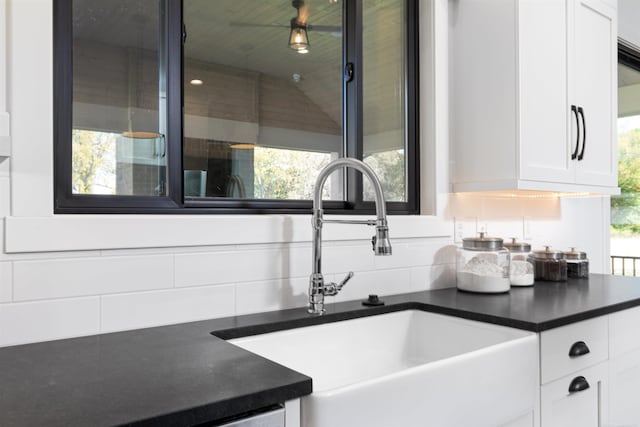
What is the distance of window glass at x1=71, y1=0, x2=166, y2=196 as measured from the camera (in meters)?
1.42

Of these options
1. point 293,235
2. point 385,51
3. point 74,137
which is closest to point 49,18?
point 74,137

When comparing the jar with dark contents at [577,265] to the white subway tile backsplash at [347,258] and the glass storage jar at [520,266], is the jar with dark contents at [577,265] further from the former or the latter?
the white subway tile backsplash at [347,258]

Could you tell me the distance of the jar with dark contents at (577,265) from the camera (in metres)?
2.37

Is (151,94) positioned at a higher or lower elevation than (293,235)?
higher

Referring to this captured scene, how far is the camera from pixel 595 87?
2291mm

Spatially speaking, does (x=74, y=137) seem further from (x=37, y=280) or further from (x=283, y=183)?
(x=283, y=183)

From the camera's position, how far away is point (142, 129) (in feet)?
5.09

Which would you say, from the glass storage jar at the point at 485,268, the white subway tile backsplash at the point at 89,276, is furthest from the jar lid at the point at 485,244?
the white subway tile backsplash at the point at 89,276

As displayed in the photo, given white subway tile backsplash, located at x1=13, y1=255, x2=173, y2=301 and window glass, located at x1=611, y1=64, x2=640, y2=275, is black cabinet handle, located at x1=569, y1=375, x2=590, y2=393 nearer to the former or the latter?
white subway tile backsplash, located at x1=13, y1=255, x2=173, y2=301

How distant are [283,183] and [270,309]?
1.09 m

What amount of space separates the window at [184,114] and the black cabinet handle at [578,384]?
885 millimetres

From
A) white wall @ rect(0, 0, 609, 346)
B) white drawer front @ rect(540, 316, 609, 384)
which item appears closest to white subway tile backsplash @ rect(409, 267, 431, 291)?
white wall @ rect(0, 0, 609, 346)

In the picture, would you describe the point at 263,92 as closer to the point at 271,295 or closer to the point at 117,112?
the point at 117,112

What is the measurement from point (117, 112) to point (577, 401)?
1734mm
